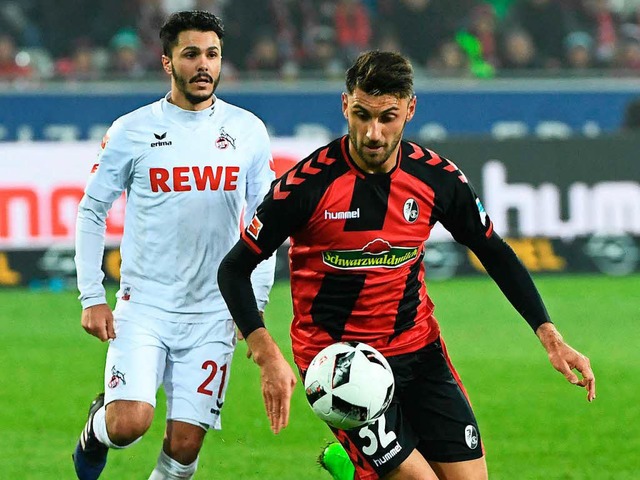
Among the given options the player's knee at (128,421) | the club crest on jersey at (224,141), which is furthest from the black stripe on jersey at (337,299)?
the club crest on jersey at (224,141)

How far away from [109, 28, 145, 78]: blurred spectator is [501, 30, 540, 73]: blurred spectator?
213 inches

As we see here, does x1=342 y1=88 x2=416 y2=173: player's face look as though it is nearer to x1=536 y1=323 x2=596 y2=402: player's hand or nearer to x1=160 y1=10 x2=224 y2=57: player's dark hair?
x1=536 y1=323 x2=596 y2=402: player's hand

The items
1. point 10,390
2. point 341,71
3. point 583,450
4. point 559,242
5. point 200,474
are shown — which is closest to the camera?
point 200,474

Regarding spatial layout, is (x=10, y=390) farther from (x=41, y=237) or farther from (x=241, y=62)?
(x=241, y=62)

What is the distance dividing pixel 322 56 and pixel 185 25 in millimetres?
12498

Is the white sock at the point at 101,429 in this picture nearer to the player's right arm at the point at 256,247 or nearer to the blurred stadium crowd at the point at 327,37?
the player's right arm at the point at 256,247

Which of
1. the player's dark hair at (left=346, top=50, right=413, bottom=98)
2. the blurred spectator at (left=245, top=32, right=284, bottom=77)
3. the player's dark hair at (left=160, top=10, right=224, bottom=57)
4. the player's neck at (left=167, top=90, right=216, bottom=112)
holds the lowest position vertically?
the blurred spectator at (left=245, top=32, right=284, bottom=77)

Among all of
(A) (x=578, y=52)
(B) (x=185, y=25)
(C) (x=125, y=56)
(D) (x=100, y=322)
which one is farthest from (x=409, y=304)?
(A) (x=578, y=52)

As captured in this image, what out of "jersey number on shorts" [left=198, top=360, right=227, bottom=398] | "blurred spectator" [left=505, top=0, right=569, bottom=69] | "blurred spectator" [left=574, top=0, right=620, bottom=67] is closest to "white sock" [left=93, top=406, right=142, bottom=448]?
"jersey number on shorts" [left=198, top=360, right=227, bottom=398]

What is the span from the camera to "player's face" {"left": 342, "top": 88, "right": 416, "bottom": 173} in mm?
5055

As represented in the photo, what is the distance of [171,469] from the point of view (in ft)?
19.8

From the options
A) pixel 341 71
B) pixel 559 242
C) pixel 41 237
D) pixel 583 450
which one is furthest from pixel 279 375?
pixel 341 71

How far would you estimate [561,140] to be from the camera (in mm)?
15438

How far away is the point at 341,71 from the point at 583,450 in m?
10.7
